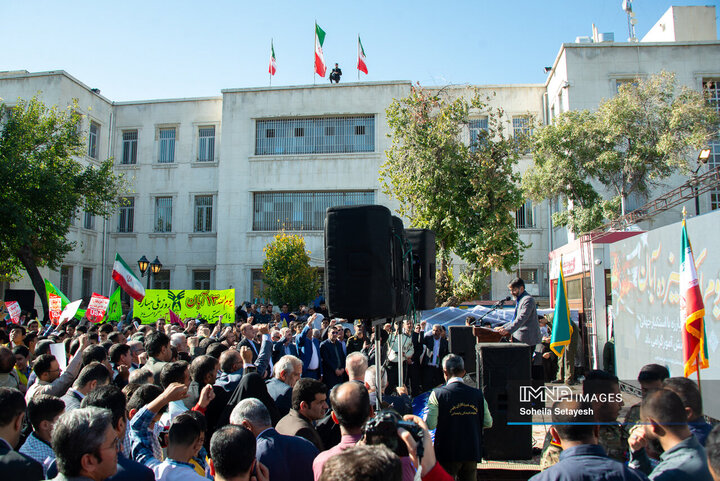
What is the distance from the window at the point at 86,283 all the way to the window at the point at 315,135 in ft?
36.8

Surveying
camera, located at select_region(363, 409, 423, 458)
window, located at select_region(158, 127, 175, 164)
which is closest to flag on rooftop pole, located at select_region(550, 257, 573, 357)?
camera, located at select_region(363, 409, 423, 458)

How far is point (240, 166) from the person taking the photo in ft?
98.8

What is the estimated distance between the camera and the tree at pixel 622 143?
67.5ft

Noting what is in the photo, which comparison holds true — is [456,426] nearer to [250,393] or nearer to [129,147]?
[250,393]

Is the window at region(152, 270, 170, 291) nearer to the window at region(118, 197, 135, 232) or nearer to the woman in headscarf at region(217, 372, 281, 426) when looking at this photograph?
the window at region(118, 197, 135, 232)

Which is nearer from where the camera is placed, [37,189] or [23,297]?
[37,189]

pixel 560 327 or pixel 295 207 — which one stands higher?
pixel 295 207

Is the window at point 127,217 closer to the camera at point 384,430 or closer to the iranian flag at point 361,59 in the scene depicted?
the iranian flag at point 361,59

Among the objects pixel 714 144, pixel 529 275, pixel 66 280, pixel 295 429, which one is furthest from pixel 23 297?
pixel 714 144

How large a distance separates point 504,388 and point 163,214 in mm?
27618

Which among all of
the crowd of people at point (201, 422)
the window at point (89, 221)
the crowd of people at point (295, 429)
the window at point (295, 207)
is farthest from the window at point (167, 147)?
the crowd of people at point (295, 429)

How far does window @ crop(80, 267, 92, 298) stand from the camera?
30.2 metres

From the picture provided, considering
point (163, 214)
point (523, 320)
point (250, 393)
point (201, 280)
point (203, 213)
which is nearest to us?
point (250, 393)

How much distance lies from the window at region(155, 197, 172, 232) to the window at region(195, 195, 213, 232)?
1612 mm
